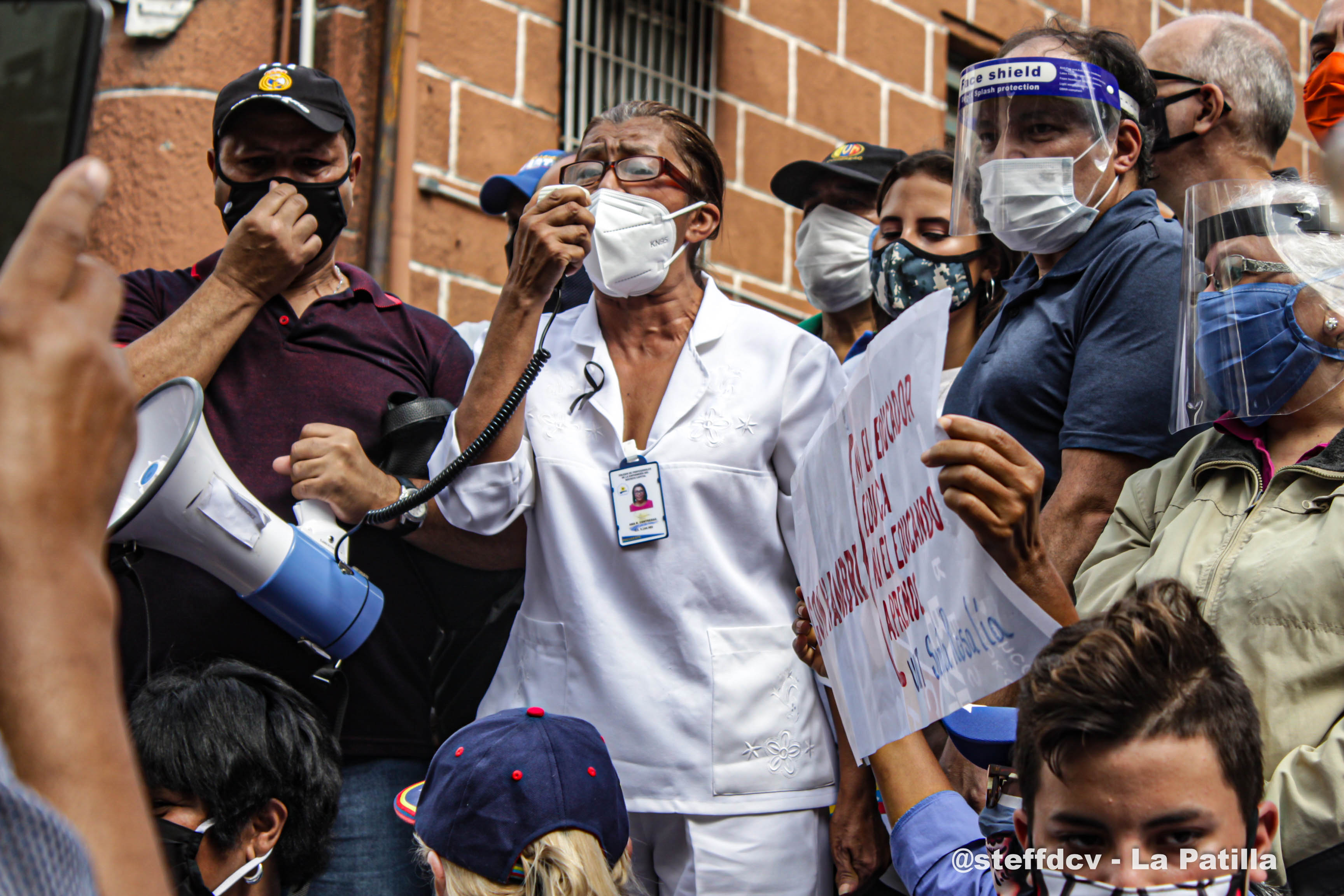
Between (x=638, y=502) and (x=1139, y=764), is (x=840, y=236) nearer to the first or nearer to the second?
(x=638, y=502)

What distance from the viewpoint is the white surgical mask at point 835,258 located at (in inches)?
172

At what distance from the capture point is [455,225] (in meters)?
5.46

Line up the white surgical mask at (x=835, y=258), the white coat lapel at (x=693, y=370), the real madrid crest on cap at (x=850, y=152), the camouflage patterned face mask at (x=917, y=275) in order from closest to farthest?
the white coat lapel at (x=693, y=370) < the camouflage patterned face mask at (x=917, y=275) < the white surgical mask at (x=835, y=258) < the real madrid crest on cap at (x=850, y=152)

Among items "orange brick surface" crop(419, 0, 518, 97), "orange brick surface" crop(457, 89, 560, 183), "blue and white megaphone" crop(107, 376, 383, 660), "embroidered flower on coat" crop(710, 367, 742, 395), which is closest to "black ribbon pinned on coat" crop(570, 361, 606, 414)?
"embroidered flower on coat" crop(710, 367, 742, 395)

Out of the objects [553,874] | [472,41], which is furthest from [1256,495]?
[472,41]

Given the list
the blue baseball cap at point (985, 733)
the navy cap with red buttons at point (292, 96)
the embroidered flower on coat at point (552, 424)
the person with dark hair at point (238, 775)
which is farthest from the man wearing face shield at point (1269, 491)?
the navy cap with red buttons at point (292, 96)

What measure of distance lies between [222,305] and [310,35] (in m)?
2.49

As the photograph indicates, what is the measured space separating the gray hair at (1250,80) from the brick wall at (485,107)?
0.84m

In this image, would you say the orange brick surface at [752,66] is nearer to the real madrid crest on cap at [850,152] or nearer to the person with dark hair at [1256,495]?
the real madrid crest on cap at [850,152]

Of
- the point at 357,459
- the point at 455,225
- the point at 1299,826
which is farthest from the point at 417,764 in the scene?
the point at 455,225

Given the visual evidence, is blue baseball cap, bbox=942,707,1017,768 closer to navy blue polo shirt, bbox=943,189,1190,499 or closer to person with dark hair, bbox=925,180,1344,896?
person with dark hair, bbox=925,180,1344,896

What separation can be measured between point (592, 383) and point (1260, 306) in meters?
1.39

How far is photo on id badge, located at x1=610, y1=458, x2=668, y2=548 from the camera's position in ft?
9.62

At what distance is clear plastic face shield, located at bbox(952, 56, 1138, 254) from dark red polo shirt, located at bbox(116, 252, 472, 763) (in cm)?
138
